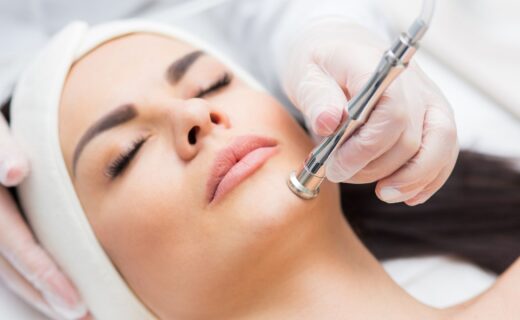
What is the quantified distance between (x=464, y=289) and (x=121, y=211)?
79cm

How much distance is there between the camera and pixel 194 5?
172 cm

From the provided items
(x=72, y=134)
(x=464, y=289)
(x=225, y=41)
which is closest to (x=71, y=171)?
(x=72, y=134)

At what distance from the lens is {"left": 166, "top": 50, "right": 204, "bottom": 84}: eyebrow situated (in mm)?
1104

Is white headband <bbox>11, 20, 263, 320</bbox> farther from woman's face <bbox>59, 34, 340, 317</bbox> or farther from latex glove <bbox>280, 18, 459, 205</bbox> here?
latex glove <bbox>280, 18, 459, 205</bbox>

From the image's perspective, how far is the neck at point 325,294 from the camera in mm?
994

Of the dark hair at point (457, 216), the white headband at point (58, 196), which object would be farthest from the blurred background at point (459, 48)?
the white headband at point (58, 196)

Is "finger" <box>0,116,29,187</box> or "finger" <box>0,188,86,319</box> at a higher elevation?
"finger" <box>0,116,29,187</box>

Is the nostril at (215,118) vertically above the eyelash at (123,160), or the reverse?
the nostril at (215,118)

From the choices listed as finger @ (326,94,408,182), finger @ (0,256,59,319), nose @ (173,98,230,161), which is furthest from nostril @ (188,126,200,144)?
finger @ (0,256,59,319)

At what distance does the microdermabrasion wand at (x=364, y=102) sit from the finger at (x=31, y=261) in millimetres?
523

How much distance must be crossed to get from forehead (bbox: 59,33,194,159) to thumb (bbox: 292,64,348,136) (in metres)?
0.27

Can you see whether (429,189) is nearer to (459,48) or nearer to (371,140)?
(371,140)

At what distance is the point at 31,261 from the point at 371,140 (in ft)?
2.30

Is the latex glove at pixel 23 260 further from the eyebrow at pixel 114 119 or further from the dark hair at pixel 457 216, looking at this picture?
the dark hair at pixel 457 216
